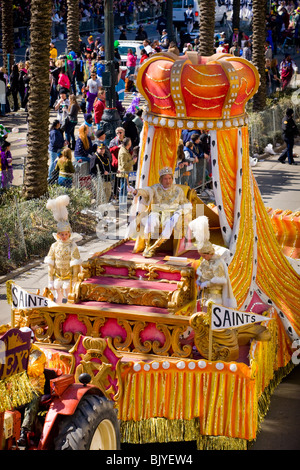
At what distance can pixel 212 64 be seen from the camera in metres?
10.7

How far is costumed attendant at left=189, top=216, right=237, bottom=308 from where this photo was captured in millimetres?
9805

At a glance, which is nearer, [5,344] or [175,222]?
[5,344]

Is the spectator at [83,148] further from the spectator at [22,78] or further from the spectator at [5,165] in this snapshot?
the spectator at [22,78]

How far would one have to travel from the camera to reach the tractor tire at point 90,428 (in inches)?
284

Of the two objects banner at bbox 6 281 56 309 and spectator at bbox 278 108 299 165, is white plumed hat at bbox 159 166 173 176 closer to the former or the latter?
banner at bbox 6 281 56 309

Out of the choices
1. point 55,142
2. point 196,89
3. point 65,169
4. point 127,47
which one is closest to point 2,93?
point 55,142

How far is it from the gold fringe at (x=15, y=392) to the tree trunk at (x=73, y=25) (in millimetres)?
23465

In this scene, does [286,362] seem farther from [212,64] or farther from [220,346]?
[212,64]

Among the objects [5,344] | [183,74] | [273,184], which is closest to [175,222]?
[183,74]

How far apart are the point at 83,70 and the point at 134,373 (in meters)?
21.2

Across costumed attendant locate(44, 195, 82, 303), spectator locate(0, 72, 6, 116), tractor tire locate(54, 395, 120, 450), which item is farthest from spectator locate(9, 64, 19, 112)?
tractor tire locate(54, 395, 120, 450)

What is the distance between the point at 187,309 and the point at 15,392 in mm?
3589
